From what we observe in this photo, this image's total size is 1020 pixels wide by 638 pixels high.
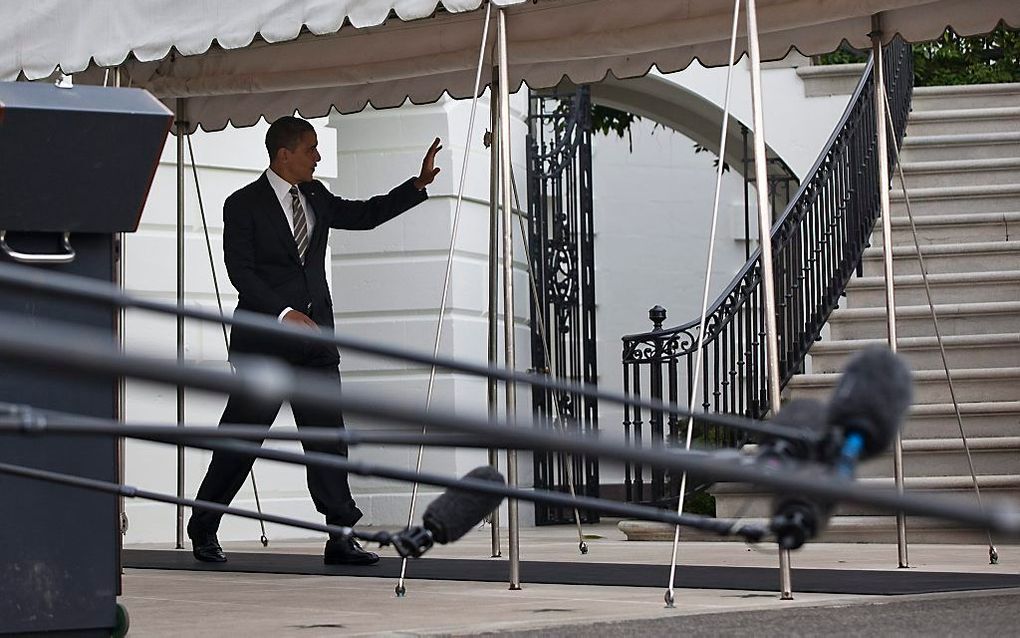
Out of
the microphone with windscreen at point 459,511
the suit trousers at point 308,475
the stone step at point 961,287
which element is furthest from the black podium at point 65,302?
the stone step at point 961,287

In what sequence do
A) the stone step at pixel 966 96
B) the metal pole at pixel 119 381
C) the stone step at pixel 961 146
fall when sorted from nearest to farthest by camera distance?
the metal pole at pixel 119 381 < the stone step at pixel 961 146 < the stone step at pixel 966 96

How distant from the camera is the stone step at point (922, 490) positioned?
8023mm

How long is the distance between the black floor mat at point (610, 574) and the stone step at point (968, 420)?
247cm

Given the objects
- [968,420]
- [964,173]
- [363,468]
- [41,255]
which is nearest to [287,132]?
[41,255]

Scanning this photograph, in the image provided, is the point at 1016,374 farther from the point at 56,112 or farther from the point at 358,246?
the point at 56,112

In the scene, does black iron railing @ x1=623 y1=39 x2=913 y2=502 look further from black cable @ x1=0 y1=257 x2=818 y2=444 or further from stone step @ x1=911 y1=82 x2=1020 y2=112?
black cable @ x1=0 y1=257 x2=818 y2=444

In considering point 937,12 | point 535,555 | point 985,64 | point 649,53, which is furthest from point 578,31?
point 985,64

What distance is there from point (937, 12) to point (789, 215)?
3155 millimetres

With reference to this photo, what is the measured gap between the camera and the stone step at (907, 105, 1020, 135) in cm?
1109

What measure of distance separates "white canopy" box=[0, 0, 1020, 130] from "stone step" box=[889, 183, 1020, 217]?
3569 millimetres

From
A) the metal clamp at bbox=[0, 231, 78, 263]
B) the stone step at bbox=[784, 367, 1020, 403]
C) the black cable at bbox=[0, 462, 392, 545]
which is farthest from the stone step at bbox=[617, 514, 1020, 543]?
the black cable at bbox=[0, 462, 392, 545]

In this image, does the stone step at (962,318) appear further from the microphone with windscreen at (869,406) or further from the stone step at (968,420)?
the microphone with windscreen at (869,406)

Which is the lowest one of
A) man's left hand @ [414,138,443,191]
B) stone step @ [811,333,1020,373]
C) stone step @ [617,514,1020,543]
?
stone step @ [617,514,1020,543]

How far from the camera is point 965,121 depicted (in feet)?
36.8
